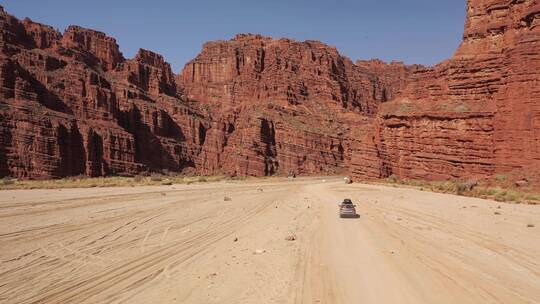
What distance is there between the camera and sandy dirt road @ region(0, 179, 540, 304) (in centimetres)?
869

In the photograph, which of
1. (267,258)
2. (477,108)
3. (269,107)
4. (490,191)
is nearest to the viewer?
(267,258)

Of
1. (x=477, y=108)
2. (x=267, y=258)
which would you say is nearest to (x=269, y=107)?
(x=477, y=108)

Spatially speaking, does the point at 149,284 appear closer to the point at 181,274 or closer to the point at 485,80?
the point at 181,274

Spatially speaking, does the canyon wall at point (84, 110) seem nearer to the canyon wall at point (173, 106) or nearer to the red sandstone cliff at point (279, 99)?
the canyon wall at point (173, 106)

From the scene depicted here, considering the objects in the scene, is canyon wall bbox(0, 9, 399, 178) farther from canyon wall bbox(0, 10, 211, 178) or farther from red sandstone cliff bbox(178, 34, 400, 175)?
red sandstone cliff bbox(178, 34, 400, 175)

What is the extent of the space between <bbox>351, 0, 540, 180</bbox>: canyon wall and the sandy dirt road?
18958 mm

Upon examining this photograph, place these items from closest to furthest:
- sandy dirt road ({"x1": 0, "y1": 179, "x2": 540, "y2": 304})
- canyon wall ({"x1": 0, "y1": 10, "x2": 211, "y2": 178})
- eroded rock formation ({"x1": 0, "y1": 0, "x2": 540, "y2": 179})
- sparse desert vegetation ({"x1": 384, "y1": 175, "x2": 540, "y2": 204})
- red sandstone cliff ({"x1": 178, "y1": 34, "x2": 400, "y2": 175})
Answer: sandy dirt road ({"x1": 0, "y1": 179, "x2": 540, "y2": 304}) → sparse desert vegetation ({"x1": 384, "y1": 175, "x2": 540, "y2": 204}) → eroded rock formation ({"x1": 0, "y1": 0, "x2": 540, "y2": 179}) → canyon wall ({"x1": 0, "y1": 10, "x2": 211, "y2": 178}) → red sandstone cliff ({"x1": 178, "y1": 34, "x2": 400, "y2": 175})

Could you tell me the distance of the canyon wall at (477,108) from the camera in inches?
1421

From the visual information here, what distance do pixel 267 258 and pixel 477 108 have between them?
3754cm

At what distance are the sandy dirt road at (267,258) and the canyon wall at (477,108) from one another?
18958 mm

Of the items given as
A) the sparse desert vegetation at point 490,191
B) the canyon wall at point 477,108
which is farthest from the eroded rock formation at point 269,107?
the sparse desert vegetation at point 490,191

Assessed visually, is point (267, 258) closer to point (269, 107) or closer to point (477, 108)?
point (477, 108)

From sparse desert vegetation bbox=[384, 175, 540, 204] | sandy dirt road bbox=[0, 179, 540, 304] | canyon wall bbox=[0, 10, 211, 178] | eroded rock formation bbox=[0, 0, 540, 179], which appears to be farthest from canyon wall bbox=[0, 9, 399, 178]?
sandy dirt road bbox=[0, 179, 540, 304]

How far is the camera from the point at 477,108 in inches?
1654
